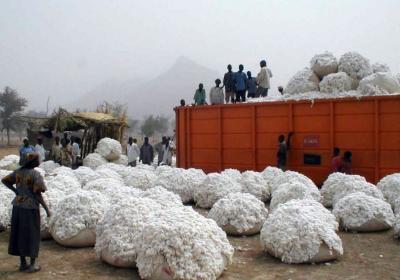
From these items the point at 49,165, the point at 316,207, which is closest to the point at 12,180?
the point at 316,207

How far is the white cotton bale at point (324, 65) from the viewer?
13594mm

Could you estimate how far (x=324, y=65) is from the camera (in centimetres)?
1359

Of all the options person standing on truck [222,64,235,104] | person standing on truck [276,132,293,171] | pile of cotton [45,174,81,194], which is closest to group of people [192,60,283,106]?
person standing on truck [222,64,235,104]

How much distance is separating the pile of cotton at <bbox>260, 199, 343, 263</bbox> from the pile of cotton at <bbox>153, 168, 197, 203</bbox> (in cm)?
392

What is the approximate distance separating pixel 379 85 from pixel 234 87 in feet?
15.8

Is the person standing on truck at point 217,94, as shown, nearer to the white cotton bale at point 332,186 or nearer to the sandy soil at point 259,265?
the white cotton bale at point 332,186

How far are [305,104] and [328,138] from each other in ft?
3.34

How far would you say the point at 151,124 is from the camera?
218 feet

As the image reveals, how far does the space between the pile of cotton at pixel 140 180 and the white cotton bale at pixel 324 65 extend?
19.9 ft

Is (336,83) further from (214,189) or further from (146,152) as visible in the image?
(146,152)

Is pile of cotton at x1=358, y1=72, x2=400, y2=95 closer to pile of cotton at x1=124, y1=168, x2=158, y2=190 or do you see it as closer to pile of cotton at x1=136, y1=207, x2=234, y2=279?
pile of cotton at x1=124, y1=168, x2=158, y2=190

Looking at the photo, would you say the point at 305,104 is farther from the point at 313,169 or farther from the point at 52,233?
the point at 52,233

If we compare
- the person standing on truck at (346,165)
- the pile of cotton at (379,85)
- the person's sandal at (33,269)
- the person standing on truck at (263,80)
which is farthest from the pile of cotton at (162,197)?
the person standing on truck at (263,80)

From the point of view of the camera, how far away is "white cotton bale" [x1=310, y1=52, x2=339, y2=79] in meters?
13.6
